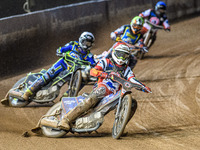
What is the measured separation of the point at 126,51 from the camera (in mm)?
8117

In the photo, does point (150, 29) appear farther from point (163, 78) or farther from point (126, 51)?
point (126, 51)

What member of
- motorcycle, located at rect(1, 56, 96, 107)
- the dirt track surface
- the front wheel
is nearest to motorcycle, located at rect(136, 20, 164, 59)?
the dirt track surface

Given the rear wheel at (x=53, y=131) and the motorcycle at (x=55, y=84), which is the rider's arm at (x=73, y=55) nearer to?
the motorcycle at (x=55, y=84)

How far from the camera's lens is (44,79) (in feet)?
34.8

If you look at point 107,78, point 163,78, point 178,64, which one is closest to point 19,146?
point 107,78

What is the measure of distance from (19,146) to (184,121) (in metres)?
3.79

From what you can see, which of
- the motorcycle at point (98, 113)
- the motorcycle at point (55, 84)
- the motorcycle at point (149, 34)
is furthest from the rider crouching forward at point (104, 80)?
the motorcycle at point (149, 34)

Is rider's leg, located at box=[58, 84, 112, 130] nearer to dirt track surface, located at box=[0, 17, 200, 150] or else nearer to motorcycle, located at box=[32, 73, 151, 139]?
motorcycle, located at box=[32, 73, 151, 139]

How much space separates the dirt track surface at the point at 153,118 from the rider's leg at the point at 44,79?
0.38 meters

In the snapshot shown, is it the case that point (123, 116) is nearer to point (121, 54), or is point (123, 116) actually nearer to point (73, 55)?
point (121, 54)

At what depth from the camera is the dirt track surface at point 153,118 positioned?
7.28 metres

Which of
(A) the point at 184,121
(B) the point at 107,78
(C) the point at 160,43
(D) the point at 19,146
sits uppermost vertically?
(B) the point at 107,78

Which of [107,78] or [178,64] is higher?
[107,78]

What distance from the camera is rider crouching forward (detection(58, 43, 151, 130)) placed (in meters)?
7.83
